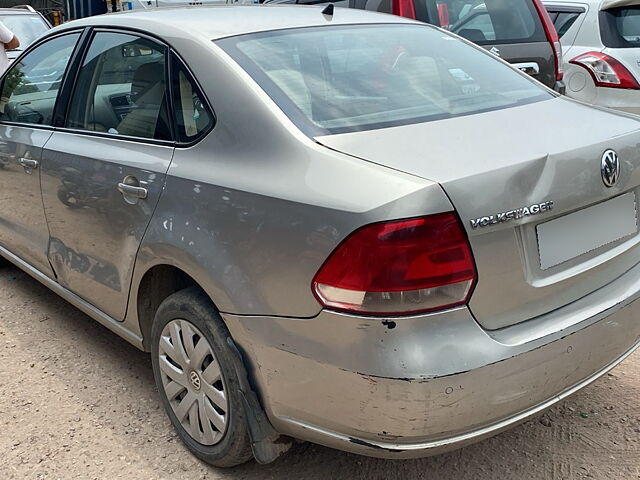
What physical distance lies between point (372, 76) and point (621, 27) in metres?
4.30

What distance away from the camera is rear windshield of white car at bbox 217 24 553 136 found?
235 cm

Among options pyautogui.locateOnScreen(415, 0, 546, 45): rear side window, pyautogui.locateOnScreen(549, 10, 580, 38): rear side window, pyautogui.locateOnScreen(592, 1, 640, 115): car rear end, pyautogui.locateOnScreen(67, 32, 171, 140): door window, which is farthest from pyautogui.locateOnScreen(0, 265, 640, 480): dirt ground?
pyautogui.locateOnScreen(549, 10, 580, 38): rear side window

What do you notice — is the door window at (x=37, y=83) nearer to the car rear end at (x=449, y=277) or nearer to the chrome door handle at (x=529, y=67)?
the car rear end at (x=449, y=277)

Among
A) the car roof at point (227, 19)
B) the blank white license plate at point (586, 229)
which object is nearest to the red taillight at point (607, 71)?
the car roof at point (227, 19)

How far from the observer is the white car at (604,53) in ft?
19.0

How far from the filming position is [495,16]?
17.6 ft

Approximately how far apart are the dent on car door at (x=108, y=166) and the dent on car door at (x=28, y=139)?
149mm

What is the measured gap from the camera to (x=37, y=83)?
3.68 m

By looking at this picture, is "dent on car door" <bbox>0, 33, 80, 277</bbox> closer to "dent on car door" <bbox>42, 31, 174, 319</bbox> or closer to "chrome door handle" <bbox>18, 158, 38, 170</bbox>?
"chrome door handle" <bbox>18, 158, 38, 170</bbox>

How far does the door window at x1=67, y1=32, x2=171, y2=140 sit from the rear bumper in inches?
38.6

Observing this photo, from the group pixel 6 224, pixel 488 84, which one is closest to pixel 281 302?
pixel 488 84

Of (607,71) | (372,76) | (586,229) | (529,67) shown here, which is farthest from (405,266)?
(607,71)

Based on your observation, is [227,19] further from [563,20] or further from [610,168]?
[563,20]

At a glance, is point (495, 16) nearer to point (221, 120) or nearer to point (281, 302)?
point (221, 120)
